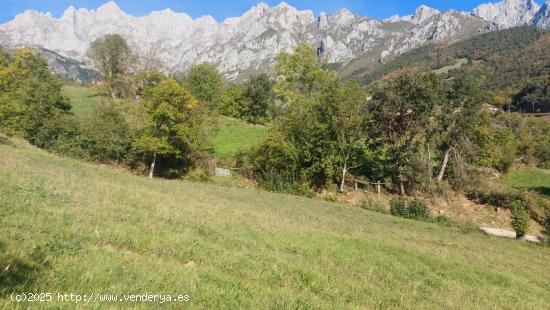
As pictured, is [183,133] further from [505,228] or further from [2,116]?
[505,228]

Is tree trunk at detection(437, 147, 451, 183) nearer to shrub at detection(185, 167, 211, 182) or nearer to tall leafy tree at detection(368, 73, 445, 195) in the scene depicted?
tall leafy tree at detection(368, 73, 445, 195)

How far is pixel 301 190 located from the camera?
1615 inches

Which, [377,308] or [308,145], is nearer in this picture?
[377,308]

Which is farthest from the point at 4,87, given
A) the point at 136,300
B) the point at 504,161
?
the point at 504,161

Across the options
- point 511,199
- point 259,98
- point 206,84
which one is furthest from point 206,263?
point 206,84

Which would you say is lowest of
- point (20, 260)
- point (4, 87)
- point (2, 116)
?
point (20, 260)

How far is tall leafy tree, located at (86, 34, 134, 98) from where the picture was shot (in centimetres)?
7200

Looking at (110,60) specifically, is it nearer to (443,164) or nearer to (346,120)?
(346,120)

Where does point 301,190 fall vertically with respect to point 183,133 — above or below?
below

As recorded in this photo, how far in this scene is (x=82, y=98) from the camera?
73375mm

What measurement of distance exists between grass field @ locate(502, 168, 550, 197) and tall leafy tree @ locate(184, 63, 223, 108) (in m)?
55.6

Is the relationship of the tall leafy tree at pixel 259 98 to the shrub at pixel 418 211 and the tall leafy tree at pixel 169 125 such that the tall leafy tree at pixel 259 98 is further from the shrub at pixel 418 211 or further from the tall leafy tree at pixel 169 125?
the shrub at pixel 418 211

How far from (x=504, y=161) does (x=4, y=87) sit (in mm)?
78543

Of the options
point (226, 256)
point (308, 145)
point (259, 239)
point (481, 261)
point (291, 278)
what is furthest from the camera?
point (308, 145)
